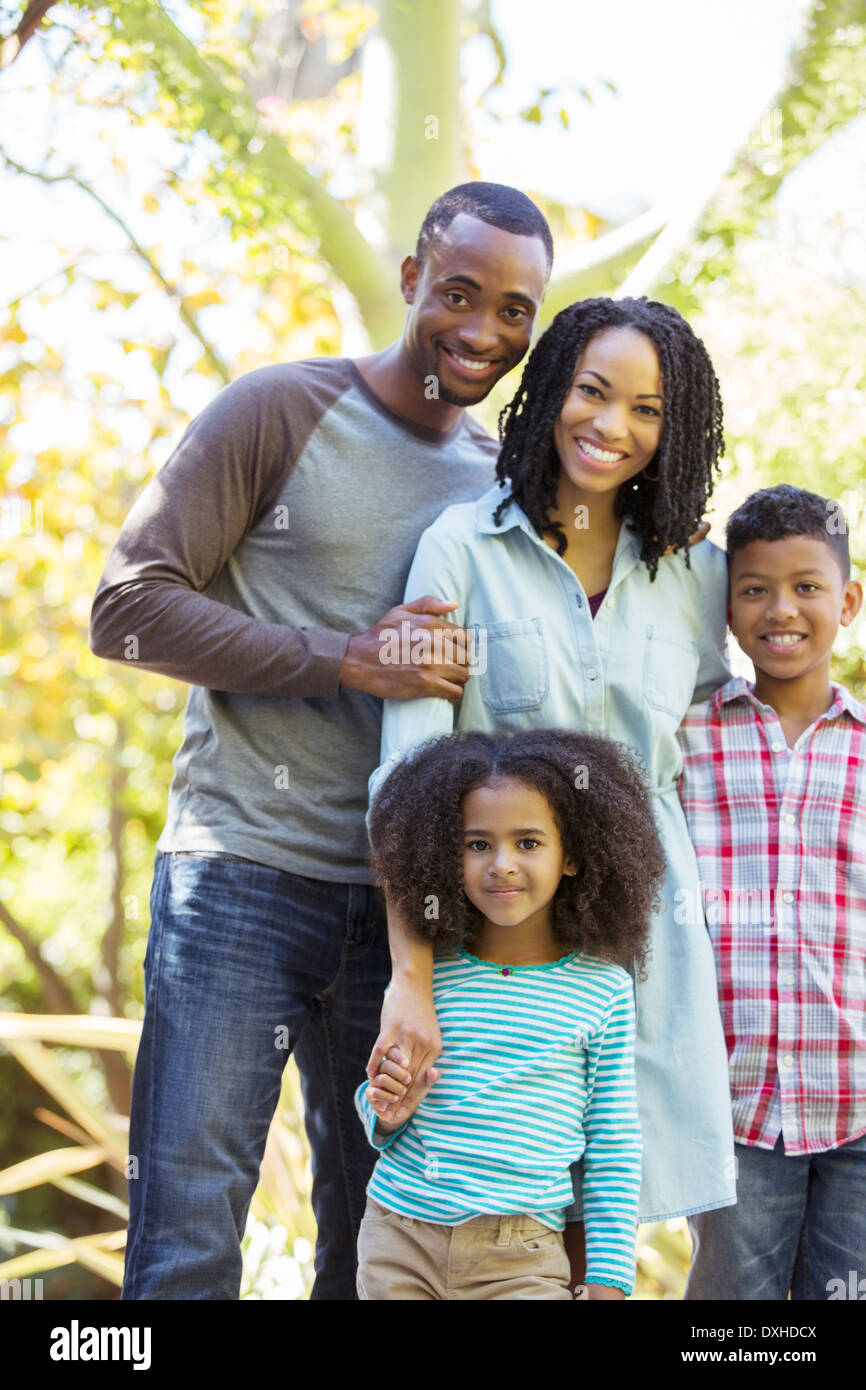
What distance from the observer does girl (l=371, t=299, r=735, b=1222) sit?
1.86m

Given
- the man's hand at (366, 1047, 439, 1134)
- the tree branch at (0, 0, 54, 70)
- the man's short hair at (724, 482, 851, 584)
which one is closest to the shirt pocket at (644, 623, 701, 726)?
the man's short hair at (724, 482, 851, 584)

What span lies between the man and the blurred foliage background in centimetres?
84

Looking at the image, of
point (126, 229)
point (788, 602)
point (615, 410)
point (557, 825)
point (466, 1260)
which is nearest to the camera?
point (466, 1260)

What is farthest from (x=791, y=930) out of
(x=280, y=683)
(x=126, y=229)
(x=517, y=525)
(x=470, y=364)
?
(x=126, y=229)

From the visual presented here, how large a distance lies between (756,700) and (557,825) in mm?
483

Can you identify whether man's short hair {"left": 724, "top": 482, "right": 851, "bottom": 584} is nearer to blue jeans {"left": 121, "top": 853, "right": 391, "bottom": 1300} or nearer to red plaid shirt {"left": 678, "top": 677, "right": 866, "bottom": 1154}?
red plaid shirt {"left": 678, "top": 677, "right": 866, "bottom": 1154}

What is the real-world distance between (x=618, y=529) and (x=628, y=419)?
0.20 m

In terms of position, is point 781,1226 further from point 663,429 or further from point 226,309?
point 226,309

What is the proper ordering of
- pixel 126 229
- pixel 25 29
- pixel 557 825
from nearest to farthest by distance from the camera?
pixel 557 825, pixel 25 29, pixel 126 229

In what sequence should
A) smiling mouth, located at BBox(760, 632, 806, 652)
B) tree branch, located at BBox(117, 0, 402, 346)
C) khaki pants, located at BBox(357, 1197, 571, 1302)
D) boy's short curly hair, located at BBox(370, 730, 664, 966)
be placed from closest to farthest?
khaki pants, located at BBox(357, 1197, 571, 1302) < boy's short curly hair, located at BBox(370, 730, 664, 966) < smiling mouth, located at BBox(760, 632, 806, 652) < tree branch, located at BBox(117, 0, 402, 346)

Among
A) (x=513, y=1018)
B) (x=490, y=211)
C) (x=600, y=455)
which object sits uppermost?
(x=490, y=211)

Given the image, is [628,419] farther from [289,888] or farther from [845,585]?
[289,888]

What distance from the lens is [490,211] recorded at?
6.72 ft
